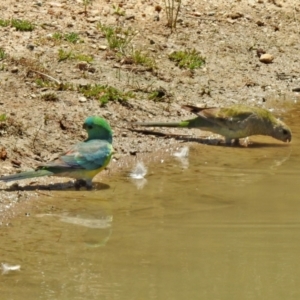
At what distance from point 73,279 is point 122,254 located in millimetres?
548

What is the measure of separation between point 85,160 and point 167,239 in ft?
4.39

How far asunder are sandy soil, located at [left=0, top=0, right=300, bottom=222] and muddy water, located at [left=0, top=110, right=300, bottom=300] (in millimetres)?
447

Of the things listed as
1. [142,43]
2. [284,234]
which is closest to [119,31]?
[142,43]

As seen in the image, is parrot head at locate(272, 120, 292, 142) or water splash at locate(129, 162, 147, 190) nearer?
water splash at locate(129, 162, 147, 190)

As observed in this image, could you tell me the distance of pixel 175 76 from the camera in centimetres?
1087

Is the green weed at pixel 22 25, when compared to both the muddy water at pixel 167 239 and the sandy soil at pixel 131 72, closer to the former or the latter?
the sandy soil at pixel 131 72

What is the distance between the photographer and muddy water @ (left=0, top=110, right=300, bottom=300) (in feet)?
18.0

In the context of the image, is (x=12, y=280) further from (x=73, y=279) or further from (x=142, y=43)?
(x=142, y=43)

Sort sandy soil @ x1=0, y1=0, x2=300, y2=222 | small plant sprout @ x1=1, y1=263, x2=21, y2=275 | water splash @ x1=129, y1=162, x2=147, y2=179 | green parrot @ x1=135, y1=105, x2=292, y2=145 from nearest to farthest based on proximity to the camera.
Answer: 1. small plant sprout @ x1=1, y1=263, x2=21, y2=275
2. water splash @ x1=129, y1=162, x2=147, y2=179
3. sandy soil @ x1=0, y1=0, x2=300, y2=222
4. green parrot @ x1=135, y1=105, x2=292, y2=145

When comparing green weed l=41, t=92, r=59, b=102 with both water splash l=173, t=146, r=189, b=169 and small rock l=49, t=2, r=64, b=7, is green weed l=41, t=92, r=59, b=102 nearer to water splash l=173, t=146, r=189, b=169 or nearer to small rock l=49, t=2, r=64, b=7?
water splash l=173, t=146, r=189, b=169

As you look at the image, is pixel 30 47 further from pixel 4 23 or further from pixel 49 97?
pixel 49 97

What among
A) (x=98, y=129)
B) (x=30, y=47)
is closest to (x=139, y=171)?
(x=98, y=129)

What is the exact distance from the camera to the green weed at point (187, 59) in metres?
11.2

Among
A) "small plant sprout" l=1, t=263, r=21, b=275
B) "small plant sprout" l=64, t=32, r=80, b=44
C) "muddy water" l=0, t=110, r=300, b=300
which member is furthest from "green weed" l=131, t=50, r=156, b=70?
"small plant sprout" l=1, t=263, r=21, b=275
